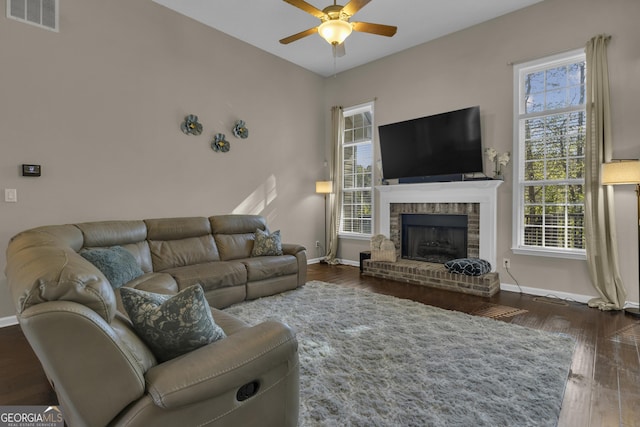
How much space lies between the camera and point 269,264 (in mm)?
3969

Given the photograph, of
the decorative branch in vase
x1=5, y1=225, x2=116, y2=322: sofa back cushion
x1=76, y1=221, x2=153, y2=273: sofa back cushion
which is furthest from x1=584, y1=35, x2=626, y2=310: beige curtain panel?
x1=76, y1=221, x2=153, y2=273: sofa back cushion

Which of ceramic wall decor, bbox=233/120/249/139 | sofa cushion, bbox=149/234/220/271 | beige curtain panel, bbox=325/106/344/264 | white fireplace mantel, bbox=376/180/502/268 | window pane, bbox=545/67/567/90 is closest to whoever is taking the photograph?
sofa cushion, bbox=149/234/220/271

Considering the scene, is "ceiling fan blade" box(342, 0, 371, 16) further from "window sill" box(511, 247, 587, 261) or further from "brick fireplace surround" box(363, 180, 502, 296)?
"window sill" box(511, 247, 587, 261)

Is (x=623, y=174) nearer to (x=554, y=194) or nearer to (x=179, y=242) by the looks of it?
(x=554, y=194)

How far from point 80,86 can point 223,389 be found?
3895mm

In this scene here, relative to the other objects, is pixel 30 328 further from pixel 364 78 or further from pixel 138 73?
pixel 364 78

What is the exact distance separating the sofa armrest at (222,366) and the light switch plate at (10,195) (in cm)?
324

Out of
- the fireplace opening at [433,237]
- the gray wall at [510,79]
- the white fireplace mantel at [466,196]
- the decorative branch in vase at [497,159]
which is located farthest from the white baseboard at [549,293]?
the decorative branch in vase at [497,159]

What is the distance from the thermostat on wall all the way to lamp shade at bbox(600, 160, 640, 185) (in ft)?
19.1

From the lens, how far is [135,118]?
4.03 metres

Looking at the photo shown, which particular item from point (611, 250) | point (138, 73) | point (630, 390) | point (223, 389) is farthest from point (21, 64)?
point (611, 250)

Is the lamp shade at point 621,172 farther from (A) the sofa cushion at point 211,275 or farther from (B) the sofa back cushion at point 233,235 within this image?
(B) the sofa back cushion at point 233,235

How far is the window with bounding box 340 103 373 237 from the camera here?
602 centimetres

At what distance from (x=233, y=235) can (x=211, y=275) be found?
1.10m
